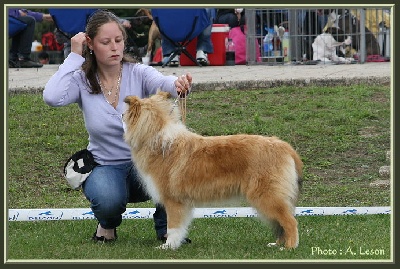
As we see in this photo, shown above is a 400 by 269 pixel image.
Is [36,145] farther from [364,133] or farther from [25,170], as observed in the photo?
[364,133]

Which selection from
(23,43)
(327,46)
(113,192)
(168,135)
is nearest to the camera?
(168,135)

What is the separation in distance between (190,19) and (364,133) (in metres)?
3.58

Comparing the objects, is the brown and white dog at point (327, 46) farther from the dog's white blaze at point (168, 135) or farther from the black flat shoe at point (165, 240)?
the dog's white blaze at point (168, 135)

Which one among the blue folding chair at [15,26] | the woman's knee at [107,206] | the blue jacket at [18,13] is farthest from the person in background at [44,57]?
the woman's knee at [107,206]

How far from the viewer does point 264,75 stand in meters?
12.1

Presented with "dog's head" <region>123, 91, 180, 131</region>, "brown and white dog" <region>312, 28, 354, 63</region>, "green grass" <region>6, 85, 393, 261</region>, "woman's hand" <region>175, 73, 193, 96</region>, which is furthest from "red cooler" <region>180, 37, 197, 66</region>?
"dog's head" <region>123, 91, 180, 131</region>

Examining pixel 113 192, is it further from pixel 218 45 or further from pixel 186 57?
pixel 218 45

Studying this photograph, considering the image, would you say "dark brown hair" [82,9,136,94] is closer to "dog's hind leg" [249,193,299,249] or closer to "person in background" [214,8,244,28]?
"dog's hind leg" [249,193,299,249]

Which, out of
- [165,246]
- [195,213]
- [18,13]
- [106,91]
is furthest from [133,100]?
[18,13]

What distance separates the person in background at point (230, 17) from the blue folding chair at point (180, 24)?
7.11 ft

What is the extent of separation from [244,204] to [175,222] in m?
1.76

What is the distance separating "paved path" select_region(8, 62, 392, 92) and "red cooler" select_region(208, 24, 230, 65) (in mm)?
564

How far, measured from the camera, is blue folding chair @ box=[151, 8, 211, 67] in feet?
39.9

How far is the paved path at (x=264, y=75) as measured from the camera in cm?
1148
